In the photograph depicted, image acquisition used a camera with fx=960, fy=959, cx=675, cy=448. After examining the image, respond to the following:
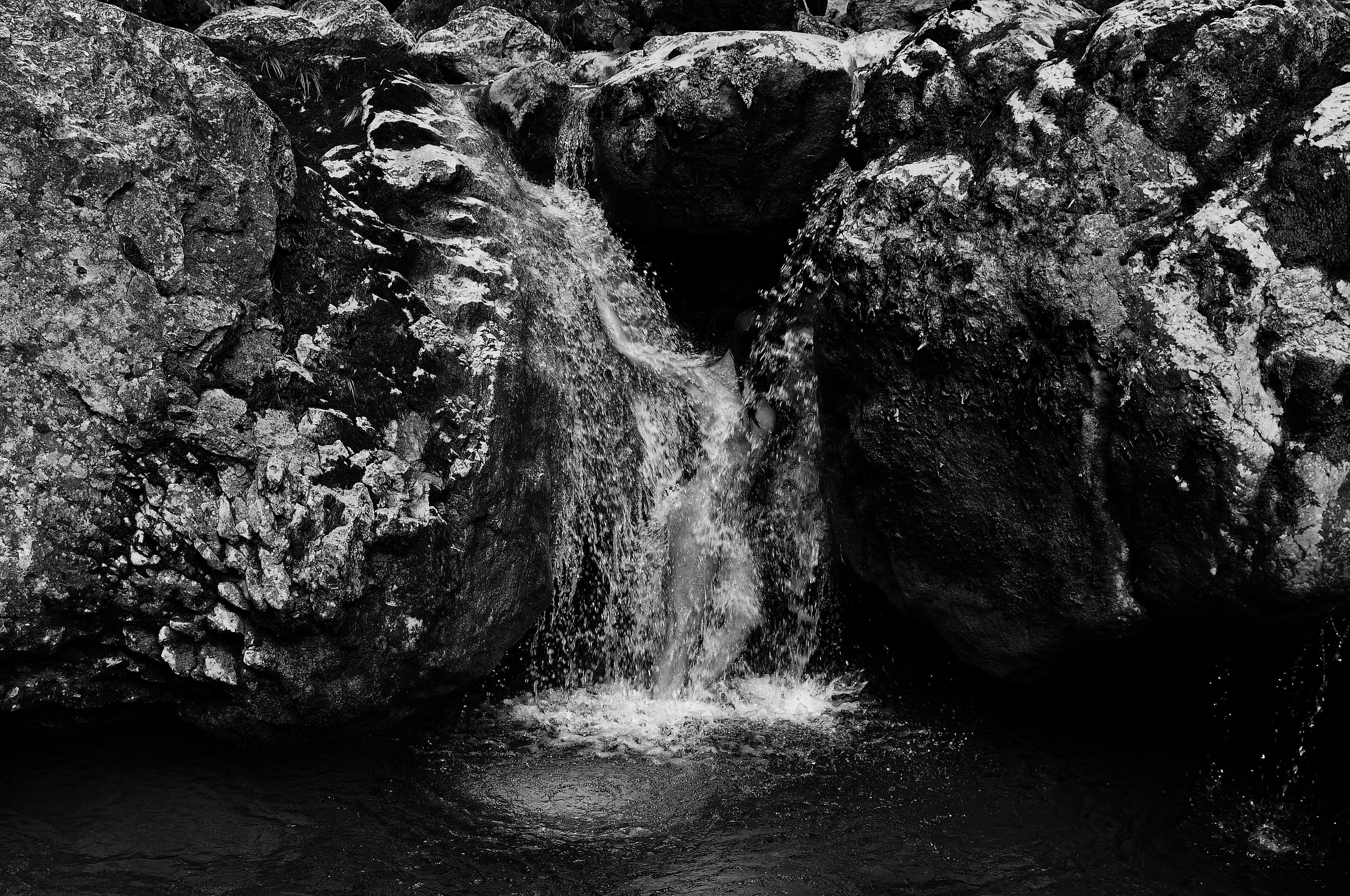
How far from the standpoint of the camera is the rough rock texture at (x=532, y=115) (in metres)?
6.36

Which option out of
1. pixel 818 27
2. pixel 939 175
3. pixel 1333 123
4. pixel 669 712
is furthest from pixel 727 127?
pixel 669 712

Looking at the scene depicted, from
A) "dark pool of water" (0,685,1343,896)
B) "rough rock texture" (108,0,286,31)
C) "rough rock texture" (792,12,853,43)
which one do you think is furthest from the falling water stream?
"rough rock texture" (108,0,286,31)

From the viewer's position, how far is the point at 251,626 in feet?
13.4

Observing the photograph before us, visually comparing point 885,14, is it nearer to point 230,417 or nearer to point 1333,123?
point 1333,123

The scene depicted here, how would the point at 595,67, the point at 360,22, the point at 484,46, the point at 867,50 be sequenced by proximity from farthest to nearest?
the point at 360,22 → the point at 484,46 → the point at 595,67 → the point at 867,50

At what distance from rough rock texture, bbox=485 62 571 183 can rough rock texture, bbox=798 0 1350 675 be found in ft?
7.77

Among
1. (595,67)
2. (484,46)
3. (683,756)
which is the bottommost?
(683,756)

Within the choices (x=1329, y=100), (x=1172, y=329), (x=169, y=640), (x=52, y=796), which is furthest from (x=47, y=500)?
(x=1329, y=100)

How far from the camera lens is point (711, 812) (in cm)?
404

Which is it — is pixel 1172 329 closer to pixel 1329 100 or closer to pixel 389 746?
pixel 1329 100

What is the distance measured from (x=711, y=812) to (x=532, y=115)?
14.9 ft

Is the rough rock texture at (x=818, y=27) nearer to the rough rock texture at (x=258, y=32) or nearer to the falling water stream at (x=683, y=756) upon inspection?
the falling water stream at (x=683, y=756)

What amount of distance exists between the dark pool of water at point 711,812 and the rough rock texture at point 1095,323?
61 centimetres

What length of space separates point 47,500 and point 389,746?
1780 mm
